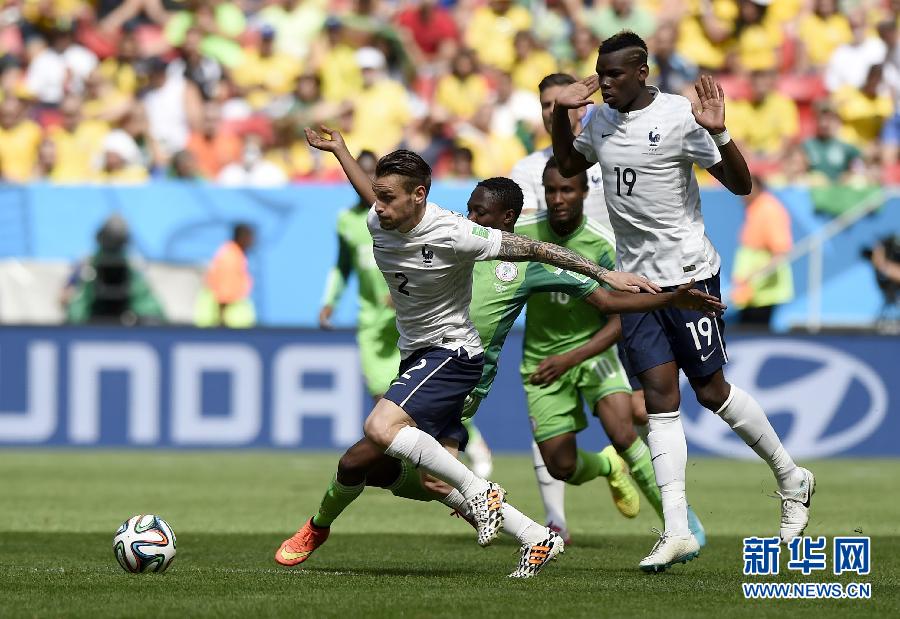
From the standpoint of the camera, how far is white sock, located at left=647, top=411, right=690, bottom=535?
7.79m

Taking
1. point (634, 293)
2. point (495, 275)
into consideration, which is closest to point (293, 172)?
point (495, 275)

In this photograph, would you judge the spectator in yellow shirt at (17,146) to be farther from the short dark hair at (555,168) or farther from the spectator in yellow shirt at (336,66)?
the short dark hair at (555,168)

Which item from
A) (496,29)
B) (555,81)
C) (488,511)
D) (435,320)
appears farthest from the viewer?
(496,29)

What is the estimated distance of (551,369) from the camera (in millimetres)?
8664

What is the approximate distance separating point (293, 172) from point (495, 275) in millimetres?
9715

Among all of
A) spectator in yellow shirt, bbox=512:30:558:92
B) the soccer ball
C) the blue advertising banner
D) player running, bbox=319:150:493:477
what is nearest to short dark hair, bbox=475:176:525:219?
the soccer ball

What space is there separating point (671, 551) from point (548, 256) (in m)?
1.55

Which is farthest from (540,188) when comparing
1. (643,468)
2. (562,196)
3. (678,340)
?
(678,340)

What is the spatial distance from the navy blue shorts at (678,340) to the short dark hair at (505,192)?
2.96 feet

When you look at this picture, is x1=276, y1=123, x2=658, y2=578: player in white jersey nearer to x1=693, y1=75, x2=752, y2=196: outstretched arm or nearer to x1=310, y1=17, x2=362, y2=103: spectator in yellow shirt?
x1=693, y1=75, x2=752, y2=196: outstretched arm

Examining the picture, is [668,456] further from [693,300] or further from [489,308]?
[489,308]

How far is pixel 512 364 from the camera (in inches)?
613

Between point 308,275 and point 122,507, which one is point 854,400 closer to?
point 308,275
